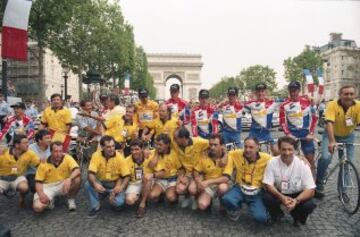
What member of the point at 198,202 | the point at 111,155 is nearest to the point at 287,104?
the point at 198,202

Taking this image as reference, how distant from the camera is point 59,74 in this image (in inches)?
2093

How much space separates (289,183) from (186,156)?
5.53ft

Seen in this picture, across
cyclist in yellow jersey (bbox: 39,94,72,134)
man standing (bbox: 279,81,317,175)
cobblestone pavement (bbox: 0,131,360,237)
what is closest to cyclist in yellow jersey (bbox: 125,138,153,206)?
cobblestone pavement (bbox: 0,131,360,237)

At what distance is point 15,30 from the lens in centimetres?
865

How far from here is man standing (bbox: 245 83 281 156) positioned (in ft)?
26.3

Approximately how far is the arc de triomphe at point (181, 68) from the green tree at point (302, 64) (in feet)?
121

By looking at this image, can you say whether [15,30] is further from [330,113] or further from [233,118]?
[330,113]

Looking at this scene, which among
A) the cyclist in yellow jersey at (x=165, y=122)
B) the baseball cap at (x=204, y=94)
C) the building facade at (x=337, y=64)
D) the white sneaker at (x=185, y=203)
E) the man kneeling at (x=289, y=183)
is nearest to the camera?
the man kneeling at (x=289, y=183)

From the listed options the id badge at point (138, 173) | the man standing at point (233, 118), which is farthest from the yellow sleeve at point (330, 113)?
the id badge at point (138, 173)

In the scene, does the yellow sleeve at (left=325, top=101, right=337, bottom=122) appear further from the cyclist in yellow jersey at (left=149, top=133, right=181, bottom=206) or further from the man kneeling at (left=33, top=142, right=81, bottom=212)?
the man kneeling at (left=33, top=142, right=81, bottom=212)

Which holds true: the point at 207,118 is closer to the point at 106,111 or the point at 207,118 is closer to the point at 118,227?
the point at 106,111

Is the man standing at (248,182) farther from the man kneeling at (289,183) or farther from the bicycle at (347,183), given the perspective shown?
the bicycle at (347,183)

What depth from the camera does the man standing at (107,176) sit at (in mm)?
5961

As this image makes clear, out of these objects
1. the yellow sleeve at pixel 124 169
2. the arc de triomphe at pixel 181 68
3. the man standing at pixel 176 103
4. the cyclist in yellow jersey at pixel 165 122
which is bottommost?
the yellow sleeve at pixel 124 169
